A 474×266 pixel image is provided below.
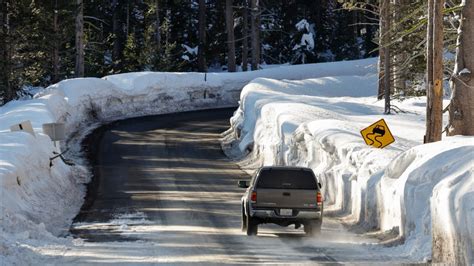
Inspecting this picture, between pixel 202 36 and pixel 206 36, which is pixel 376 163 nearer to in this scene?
pixel 202 36

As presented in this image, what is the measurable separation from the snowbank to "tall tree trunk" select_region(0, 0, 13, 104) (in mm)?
2096

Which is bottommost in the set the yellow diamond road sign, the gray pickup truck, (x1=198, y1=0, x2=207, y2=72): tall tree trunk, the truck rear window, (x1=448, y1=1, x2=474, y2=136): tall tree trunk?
the gray pickup truck

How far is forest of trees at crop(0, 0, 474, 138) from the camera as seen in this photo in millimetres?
42156

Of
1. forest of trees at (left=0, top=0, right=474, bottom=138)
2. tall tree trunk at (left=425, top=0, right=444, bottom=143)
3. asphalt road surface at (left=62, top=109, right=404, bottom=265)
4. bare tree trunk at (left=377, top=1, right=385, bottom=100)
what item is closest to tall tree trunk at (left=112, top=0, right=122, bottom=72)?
forest of trees at (left=0, top=0, right=474, bottom=138)

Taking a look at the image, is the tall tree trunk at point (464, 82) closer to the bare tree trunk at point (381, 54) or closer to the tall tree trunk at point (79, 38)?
the bare tree trunk at point (381, 54)

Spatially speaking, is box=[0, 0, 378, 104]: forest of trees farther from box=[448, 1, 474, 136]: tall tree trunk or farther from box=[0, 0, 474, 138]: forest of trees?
box=[448, 1, 474, 136]: tall tree trunk

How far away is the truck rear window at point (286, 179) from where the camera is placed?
17562mm

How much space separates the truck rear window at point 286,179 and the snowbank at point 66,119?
467 cm

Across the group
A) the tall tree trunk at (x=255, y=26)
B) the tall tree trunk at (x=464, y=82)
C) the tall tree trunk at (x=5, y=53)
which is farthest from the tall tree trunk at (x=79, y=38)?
the tall tree trunk at (x=464, y=82)

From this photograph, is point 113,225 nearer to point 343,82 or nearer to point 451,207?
point 451,207

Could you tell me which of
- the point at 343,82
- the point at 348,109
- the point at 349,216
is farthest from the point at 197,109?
the point at 349,216

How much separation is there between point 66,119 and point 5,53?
5.38 metres

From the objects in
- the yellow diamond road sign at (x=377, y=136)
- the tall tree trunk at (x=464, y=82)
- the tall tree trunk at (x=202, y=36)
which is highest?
the tall tree trunk at (x=202, y=36)

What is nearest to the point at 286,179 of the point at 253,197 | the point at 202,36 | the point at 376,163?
the point at 253,197
